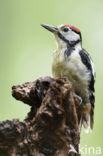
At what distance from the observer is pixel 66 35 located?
4.01m

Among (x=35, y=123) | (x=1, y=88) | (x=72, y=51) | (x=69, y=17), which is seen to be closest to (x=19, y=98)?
(x=35, y=123)

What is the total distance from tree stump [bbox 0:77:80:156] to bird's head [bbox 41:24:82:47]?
1412 mm

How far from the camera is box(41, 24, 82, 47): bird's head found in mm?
3943

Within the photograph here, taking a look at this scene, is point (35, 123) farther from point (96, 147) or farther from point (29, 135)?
point (96, 147)

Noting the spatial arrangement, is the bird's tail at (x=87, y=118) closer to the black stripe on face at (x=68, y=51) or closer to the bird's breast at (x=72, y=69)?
the bird's breast at (x=72, y=69)

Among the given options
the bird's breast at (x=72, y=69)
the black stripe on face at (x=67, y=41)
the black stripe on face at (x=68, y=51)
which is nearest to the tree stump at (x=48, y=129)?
the bird's breast at (x=72, y=69)

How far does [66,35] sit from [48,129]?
179 centimetres

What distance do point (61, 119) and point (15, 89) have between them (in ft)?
1.38

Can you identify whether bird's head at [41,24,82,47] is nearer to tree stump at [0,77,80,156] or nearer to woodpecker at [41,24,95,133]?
woodpecker at [41,24,95,133]

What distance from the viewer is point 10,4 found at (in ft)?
20.9

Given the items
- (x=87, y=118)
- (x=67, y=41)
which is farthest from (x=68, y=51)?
(x=87, y=118)

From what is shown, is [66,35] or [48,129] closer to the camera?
[48,129]

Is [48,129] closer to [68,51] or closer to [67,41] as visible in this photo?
[68,51]

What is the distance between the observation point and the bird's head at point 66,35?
394 cm
